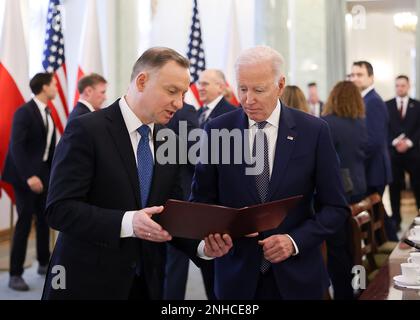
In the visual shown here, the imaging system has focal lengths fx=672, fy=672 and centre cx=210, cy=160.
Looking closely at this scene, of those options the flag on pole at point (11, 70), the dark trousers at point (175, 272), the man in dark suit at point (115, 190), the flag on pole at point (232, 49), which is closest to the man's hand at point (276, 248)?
the man in dark suit at point (115, 190)

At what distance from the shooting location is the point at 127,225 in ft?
7.07

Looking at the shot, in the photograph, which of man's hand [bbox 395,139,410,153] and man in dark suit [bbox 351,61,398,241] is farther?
man's hand [bbox 395,139,410,153]

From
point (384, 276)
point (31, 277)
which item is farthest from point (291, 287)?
point (31, 277)

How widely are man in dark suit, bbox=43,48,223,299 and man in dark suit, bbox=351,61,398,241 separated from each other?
403 cm

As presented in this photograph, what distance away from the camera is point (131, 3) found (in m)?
8.52

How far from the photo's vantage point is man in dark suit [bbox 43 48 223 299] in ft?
7.13

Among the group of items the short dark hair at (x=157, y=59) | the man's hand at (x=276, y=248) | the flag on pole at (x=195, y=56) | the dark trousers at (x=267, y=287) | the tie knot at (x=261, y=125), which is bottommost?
the dark trousers at (x=267, y=287)

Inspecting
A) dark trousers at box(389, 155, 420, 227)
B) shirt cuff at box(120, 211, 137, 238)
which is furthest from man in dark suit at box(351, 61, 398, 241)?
shirt cuff at box(120, 211, 137, 238)

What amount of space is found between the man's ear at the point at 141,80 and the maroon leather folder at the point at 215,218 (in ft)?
1.55

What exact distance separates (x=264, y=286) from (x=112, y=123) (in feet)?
2.97

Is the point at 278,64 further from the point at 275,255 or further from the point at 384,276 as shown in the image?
the point at 384,276

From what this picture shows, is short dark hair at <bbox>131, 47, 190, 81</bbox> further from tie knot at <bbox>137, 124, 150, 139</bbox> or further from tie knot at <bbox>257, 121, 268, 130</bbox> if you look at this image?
tie knot at <bbox>257, 121, 268, 130</bbox>

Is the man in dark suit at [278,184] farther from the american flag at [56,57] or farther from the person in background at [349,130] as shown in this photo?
the american flag at [56,57]

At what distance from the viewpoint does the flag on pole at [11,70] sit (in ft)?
20.5
